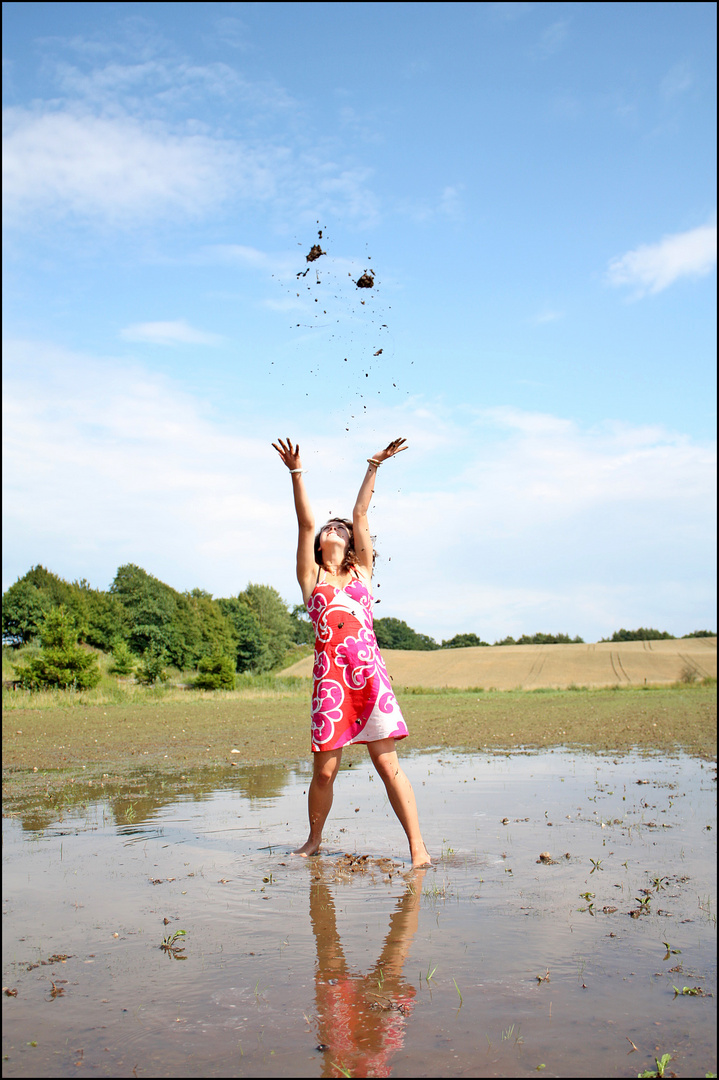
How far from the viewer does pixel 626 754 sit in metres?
10.9

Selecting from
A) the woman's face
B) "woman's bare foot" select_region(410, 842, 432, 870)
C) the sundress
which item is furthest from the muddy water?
the woman's face

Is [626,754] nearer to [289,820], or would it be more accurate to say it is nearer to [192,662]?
[289,820]

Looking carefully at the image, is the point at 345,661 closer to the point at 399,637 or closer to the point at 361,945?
the point at 361,945

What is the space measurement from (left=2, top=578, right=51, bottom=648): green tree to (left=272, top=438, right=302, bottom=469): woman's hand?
2652 inches

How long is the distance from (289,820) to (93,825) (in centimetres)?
158

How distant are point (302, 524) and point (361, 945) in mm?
2761

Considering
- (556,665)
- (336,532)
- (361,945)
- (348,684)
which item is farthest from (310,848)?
(556,665)

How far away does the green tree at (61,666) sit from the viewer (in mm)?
29547

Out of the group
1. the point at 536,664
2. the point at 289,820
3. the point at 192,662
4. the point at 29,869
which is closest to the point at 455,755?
the point at 289,820

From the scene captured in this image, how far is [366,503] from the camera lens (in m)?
5.44

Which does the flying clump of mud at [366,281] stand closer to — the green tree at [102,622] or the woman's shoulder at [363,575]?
the woman's shoulder at [363,575]

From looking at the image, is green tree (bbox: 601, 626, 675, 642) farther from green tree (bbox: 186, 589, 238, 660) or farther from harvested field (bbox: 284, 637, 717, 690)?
green tree (bbox: 186, 589, 238, 660)

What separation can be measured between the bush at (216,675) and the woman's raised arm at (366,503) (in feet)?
113

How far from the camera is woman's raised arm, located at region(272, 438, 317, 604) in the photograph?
17.7 ft
